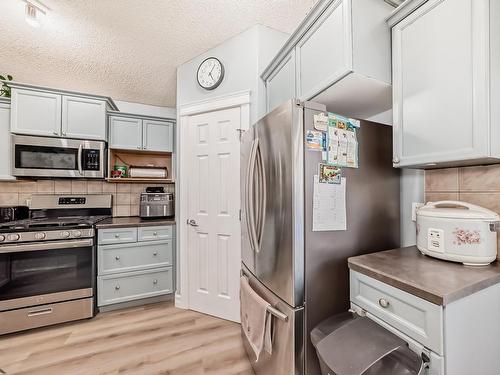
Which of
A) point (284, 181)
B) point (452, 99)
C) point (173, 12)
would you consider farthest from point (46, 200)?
point (452, 99)

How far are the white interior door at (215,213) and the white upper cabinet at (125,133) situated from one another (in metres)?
0.96

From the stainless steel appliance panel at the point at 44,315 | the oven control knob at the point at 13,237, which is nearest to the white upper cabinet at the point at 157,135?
the oven control knob at the point at 13,237

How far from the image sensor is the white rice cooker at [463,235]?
3.30ft

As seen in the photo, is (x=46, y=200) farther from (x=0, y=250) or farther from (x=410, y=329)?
(x=410, y=329)

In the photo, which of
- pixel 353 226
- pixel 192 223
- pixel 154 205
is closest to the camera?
pixel 353 226

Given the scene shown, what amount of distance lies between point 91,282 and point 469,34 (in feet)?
10.8

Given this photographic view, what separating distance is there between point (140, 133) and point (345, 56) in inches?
106

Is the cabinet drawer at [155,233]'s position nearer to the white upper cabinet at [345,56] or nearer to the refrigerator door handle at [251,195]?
the refrigerator door handle at [251,195]

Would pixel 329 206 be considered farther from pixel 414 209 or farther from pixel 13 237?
pixel 13 237

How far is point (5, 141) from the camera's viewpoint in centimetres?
251

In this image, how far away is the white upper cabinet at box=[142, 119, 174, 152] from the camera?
3.10m

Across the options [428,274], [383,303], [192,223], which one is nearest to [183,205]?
[192,223]

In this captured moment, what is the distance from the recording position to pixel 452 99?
1.04m

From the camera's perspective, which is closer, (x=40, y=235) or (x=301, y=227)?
(x=301, y=227)
